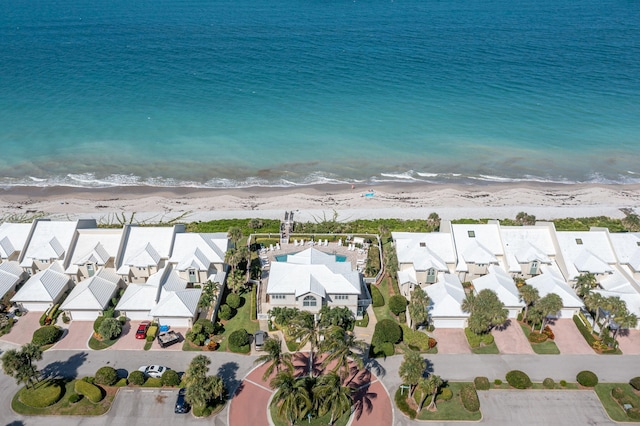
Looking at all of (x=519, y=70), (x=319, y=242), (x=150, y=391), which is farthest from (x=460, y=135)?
(x=150, y=391)

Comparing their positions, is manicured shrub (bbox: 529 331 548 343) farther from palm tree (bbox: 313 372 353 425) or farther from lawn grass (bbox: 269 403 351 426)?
palm tree (bbox: 313 372 353 425)

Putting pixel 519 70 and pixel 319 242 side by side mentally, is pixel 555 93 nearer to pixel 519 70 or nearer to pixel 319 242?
pixel 519 70

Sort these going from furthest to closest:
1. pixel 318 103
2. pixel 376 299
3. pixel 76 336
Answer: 1. pixel 318 103
2. pixel 376 299
3. pixel 76 336

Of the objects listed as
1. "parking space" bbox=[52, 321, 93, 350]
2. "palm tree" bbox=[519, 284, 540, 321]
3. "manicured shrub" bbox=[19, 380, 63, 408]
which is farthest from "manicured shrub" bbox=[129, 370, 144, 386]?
"palm tree" bbox=[519, 284, 540, 321]

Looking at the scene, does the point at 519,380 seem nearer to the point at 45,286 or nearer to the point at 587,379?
the point at 587,379

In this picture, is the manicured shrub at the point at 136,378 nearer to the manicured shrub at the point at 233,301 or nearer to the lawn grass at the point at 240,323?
the lawn grass at the point at 240,323

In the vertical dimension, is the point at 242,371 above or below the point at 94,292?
below

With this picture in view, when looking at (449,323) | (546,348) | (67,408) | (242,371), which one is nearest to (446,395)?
(449,323)

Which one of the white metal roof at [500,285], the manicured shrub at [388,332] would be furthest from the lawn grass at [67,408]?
the white metal roof at [500,285]
